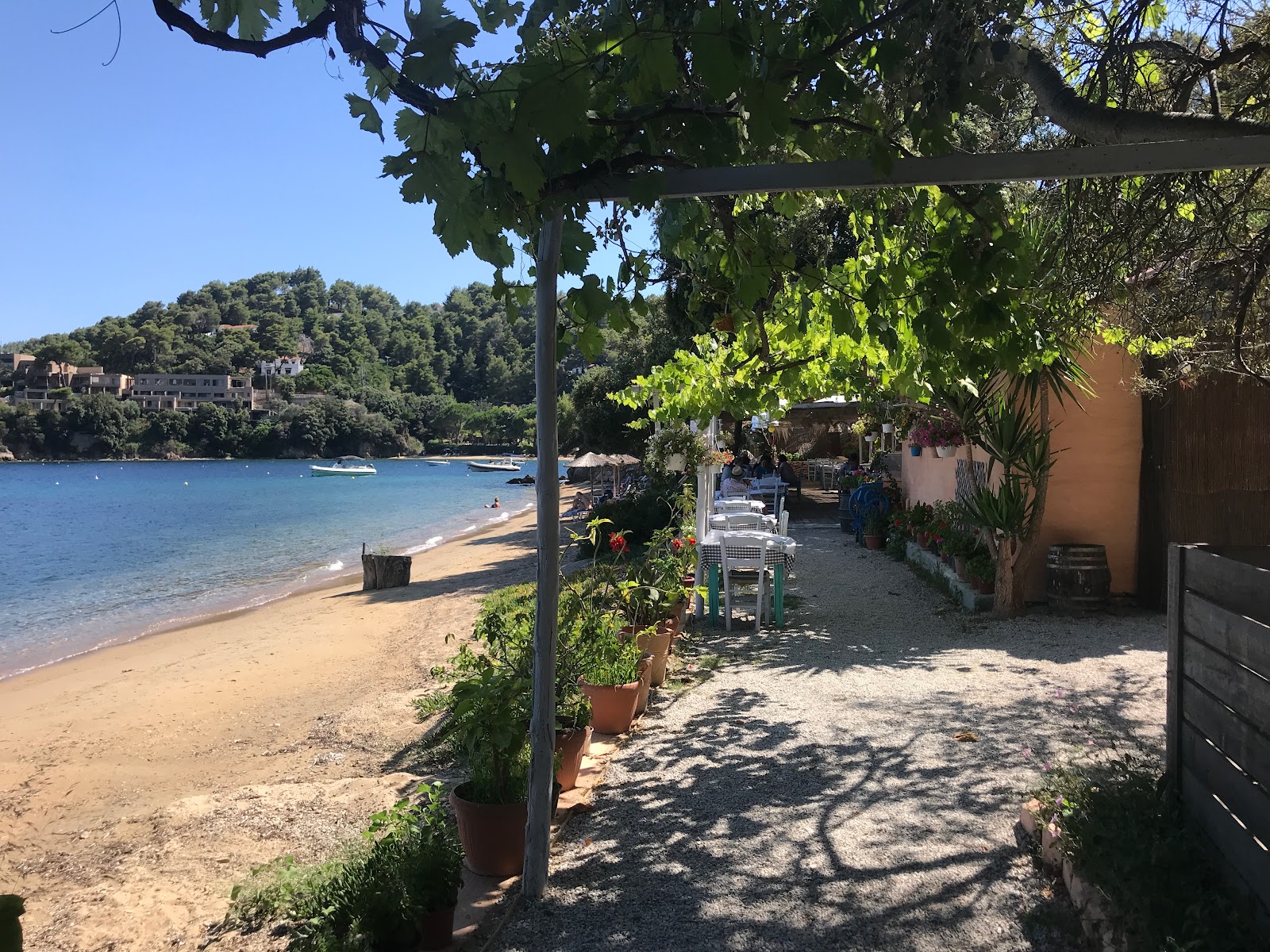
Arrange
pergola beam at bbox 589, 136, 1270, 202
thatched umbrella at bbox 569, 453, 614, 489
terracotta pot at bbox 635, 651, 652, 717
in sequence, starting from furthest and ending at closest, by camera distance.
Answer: thatched umbrella at bbox 569, 453, 614, 489 < terracotta pot at bbox 635, 651, 652, 717 < pergola beam at bbox 589, 136, 1270, 202

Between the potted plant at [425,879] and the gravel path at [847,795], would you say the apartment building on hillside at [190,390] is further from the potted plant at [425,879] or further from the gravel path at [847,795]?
the potted plant at [425,879]

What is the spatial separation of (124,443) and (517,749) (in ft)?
360

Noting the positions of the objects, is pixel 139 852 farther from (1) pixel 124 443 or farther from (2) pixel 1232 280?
(1) pixel 124 443

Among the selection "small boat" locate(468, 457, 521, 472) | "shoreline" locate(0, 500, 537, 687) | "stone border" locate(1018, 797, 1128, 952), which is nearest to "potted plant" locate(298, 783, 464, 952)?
"stone border" locate(1018, 797, 1128, 952)

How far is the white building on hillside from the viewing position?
375 ft

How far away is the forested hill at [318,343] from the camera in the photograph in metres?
109

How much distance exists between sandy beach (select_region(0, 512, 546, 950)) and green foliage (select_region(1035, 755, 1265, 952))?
9.11ft

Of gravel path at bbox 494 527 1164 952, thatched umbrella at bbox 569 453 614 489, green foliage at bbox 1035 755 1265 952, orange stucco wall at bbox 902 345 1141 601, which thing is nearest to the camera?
green foliage at bbox 1035 755 1265 952

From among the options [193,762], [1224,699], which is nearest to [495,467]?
[193,762]

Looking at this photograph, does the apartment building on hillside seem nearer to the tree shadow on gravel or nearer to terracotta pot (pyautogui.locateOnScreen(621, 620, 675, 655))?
terracotta pot (pyautogui.locateOnScreen(621, 620, 675, 655))

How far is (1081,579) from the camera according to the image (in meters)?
7.57

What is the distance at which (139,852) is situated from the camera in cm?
428

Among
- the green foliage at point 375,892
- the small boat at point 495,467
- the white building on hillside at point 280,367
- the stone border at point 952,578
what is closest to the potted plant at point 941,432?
the stone border at point 952,578

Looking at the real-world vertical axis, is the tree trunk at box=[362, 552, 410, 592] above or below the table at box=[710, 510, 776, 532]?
below
